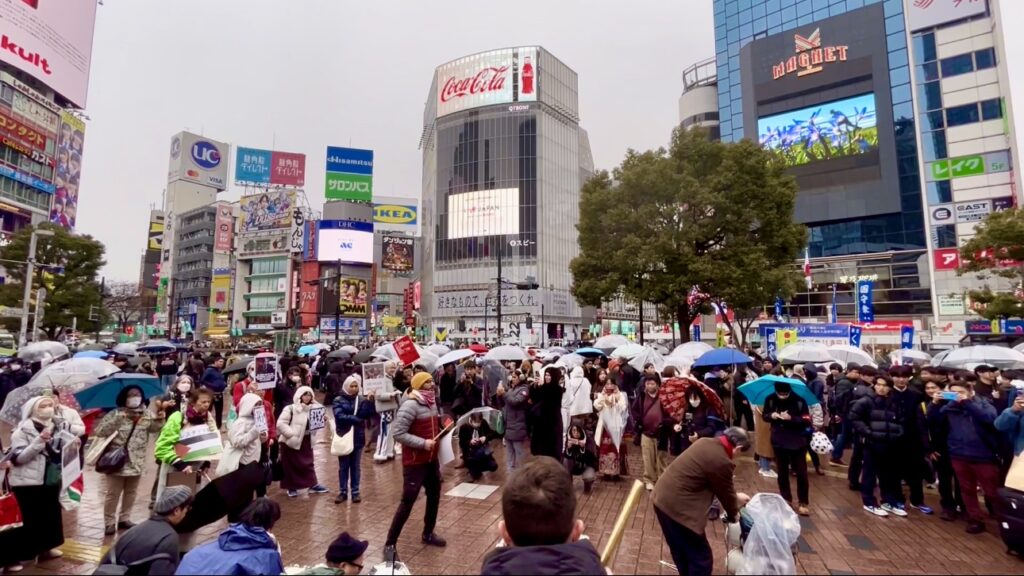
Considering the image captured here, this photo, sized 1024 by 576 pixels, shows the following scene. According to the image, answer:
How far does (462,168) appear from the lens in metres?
71.9

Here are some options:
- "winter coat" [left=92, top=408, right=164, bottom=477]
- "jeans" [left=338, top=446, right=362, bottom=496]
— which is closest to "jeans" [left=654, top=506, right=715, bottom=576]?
"jeans" [left=338, top=446, right=362, bottom=496]

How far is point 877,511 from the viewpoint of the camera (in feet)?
22.4

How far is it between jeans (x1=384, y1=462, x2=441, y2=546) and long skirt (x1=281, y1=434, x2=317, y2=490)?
9.57 ft

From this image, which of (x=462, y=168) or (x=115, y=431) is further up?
(x=462, y=168)

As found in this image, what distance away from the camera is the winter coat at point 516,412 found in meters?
7.48

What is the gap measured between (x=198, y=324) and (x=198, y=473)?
276ft

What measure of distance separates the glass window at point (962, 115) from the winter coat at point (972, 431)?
46.5 meters

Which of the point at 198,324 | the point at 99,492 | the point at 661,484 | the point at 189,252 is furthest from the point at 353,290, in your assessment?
the point at 661,484

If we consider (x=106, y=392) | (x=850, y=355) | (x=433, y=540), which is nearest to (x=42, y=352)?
(x=106, y=392)

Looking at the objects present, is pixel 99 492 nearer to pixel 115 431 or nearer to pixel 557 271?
pixel 115 431

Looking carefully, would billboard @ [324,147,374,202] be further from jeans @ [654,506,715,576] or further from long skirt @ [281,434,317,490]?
jeans @ [654,506,715,576]

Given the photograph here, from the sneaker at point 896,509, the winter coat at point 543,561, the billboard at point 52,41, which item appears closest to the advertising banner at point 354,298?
the billboard at point 52,41

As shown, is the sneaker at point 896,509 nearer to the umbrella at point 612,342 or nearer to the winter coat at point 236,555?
the winter coat at point 236,555

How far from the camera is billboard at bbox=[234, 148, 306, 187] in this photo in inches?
3140
